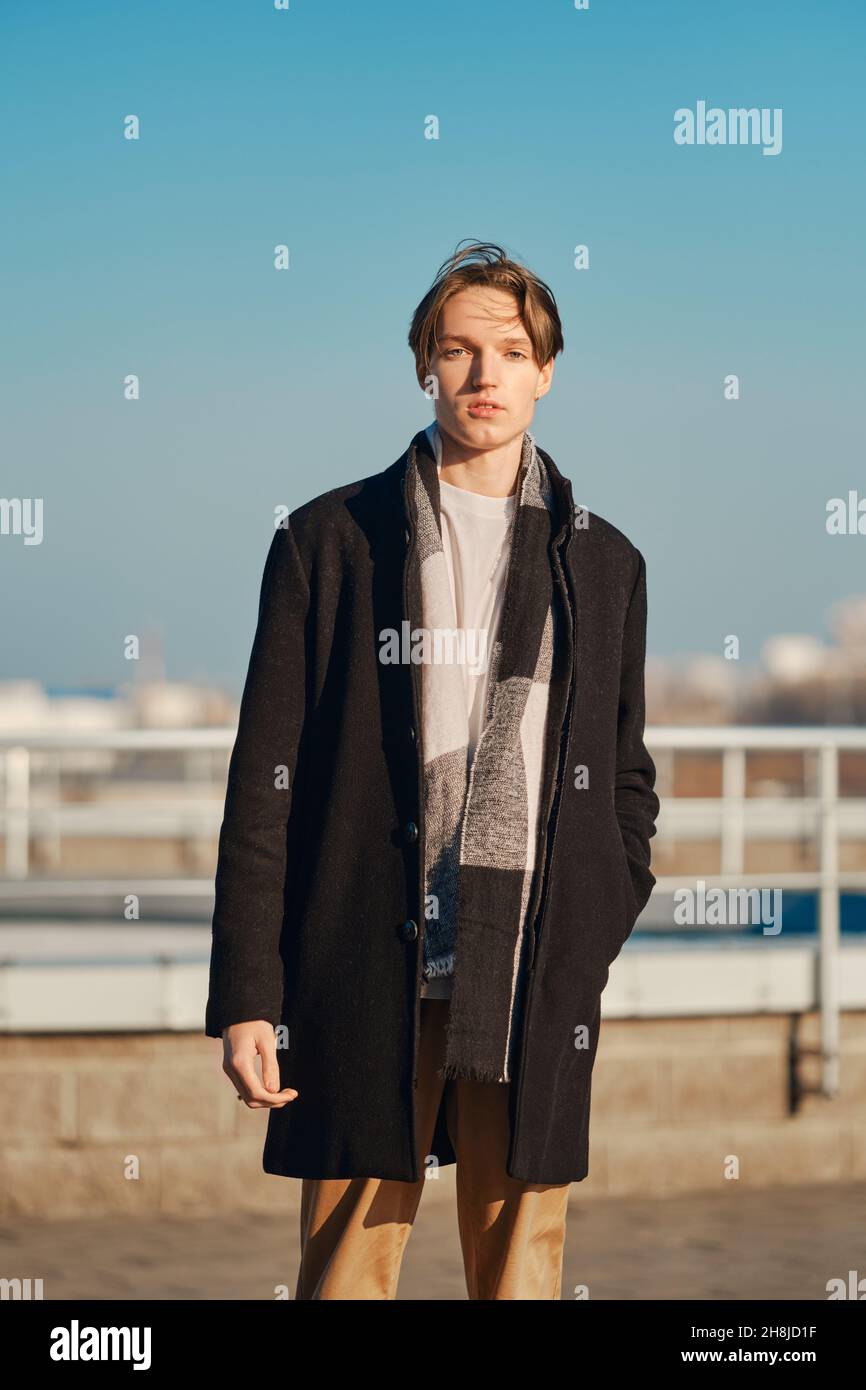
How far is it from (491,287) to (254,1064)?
46.2 inches

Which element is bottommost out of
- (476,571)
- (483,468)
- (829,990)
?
(829,990)

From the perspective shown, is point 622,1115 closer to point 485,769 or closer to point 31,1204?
point 31,1204

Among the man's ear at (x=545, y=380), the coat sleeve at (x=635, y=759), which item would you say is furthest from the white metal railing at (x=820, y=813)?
the man's ear at (x=545, y=380)

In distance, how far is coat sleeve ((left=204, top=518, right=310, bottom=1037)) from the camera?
7.80 ft

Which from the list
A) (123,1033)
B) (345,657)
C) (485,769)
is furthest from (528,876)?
(123,1033)

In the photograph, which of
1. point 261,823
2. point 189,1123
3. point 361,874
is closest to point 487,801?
point 361,874

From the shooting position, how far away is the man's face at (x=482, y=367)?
247cm

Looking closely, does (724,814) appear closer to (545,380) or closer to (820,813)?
(820,813)

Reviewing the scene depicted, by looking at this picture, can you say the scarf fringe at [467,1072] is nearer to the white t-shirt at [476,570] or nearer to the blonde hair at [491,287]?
the white t-shirt at [476,570]

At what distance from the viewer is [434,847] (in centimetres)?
240

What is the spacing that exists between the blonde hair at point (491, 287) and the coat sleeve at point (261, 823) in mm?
402

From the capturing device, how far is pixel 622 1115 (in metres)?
5.26

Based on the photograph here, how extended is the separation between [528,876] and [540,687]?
273 mm

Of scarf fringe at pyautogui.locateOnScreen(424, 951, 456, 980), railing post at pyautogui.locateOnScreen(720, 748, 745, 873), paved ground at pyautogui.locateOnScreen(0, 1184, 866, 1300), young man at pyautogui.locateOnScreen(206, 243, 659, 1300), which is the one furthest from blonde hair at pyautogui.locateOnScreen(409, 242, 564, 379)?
railing post at pyautogui.locateOnScreen(720, 748, 745, 873)
